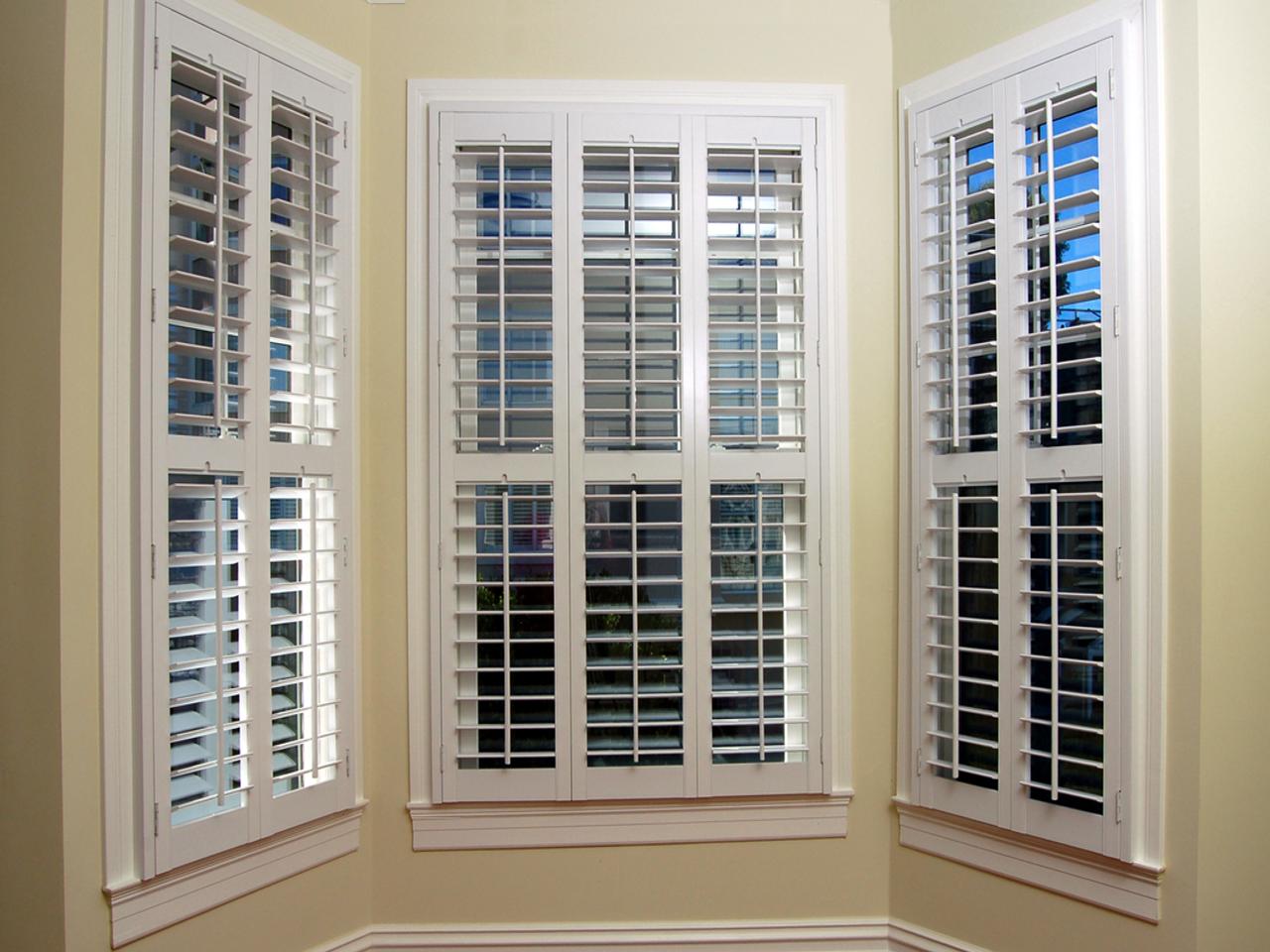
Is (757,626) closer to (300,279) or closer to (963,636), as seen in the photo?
(963,636)

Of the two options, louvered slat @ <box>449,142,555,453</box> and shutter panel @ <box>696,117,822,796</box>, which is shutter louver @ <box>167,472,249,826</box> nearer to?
louvered slat @ <box>449,142,555,453</box>

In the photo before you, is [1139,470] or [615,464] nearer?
[1139,470]

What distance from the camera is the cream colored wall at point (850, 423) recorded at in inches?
109

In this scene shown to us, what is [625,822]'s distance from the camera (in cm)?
278

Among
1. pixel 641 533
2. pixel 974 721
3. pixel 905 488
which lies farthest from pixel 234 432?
pixel 974 721

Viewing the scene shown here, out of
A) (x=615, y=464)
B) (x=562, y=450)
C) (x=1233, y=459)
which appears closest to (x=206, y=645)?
(x=562, y=450)

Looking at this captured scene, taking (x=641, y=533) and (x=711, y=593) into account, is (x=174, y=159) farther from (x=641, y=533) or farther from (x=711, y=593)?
(x=711, y=593)

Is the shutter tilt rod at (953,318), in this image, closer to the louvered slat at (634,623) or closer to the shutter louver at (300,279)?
the louvered slat at (634,623)

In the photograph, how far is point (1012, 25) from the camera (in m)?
2.54

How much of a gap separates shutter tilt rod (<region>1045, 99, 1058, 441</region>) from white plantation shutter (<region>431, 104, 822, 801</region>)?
2.21 ft

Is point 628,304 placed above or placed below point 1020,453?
above

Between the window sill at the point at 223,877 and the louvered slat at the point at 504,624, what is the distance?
1.31 ft

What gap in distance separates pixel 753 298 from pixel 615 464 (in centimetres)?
64

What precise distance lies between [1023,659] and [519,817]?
1485 millimetres
